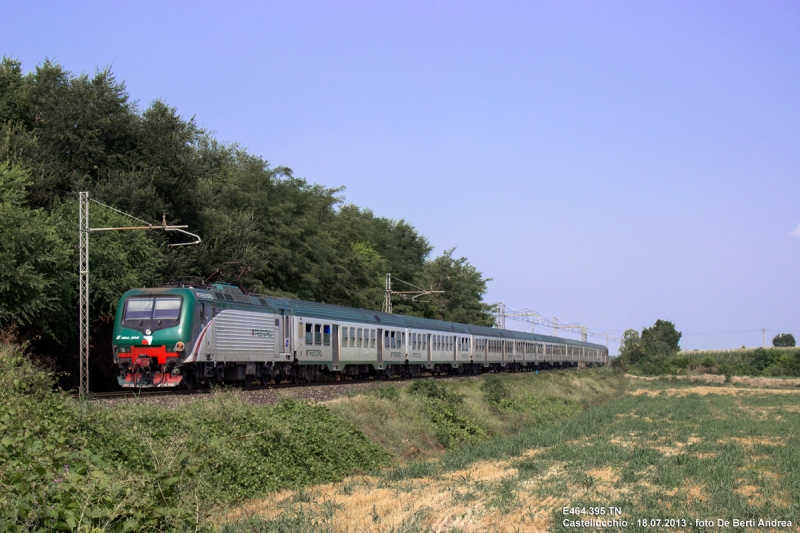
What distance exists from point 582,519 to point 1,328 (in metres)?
21.5

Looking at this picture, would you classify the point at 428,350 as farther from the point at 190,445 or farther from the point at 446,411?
the point at 190,445

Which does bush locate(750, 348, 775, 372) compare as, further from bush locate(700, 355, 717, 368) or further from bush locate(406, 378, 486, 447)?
bush locate(406, 378, 486, 447)

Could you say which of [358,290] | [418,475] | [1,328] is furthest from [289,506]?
[358,290]

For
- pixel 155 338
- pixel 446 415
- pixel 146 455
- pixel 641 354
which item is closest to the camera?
pixel 146 455

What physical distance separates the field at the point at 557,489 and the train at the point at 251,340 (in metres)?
7.99

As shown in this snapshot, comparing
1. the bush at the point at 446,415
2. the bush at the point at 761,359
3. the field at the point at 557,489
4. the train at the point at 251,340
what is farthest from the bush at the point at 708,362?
the field at the point at 557,489

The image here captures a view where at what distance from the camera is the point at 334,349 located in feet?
105

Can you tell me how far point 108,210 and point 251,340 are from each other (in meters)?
11.4

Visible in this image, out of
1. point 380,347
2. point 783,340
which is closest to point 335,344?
point 380,347

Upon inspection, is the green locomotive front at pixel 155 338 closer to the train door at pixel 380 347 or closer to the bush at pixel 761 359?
the train door at pixel 380 347

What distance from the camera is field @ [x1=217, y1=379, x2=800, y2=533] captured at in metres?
11.3

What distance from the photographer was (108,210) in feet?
110

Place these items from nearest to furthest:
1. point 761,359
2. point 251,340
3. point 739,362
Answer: point 251,340, point 761,359, point 739,362

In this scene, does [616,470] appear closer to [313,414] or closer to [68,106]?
[313,414]
